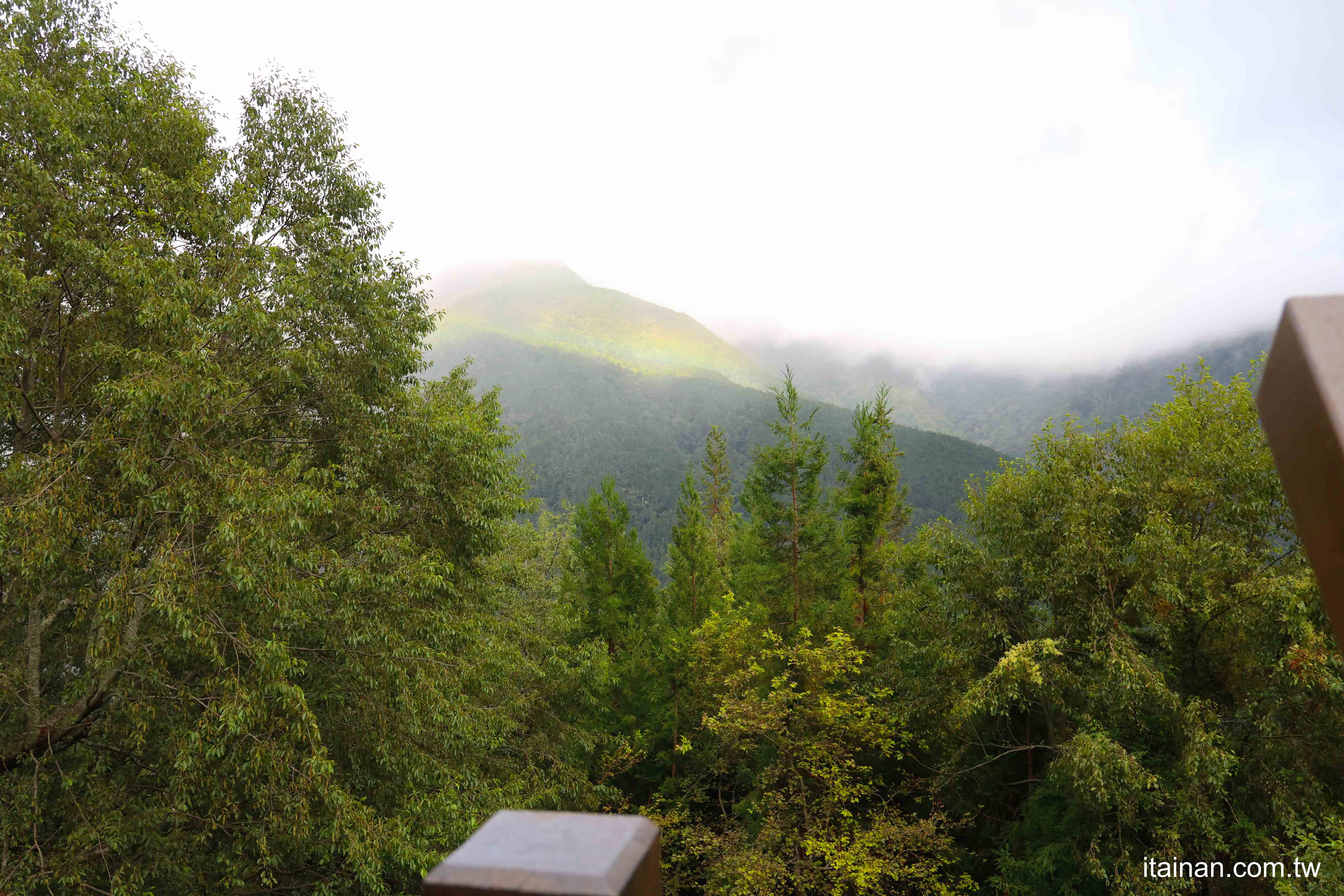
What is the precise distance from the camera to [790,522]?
2033 cm

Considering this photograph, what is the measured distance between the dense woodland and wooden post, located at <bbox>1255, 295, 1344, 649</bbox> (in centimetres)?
772

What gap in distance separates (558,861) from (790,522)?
2007 cm

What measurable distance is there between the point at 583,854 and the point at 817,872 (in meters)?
14.1

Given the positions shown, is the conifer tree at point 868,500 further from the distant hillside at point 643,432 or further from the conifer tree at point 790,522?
the distant hillside at point 643,432

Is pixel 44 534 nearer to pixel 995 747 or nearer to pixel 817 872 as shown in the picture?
pixel 817 872

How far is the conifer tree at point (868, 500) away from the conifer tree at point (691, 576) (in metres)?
5.13

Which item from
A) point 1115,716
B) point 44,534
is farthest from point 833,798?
point 44,534

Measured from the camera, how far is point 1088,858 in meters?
10.7

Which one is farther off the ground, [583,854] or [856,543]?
[583,854]

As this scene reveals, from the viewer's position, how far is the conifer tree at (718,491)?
3938cm

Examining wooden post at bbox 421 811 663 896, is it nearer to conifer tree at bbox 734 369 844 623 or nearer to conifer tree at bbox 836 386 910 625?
conifer tree at bbox 734 369 844 623

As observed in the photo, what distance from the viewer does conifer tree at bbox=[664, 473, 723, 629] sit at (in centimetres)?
2341

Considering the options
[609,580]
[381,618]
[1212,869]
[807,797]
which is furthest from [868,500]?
[381,618]

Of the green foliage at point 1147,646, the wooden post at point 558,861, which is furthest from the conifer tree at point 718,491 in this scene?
the wooden post at point 558,861
